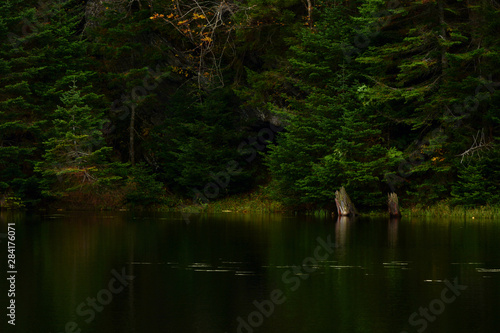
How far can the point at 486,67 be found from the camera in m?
27.5

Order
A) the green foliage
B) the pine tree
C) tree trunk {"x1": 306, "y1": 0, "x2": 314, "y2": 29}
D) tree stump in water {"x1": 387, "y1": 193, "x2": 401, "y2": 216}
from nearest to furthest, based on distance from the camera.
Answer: tree stump in water {"x1": 387, "y1": 193, "x2": 401, "y2": 216}, the pine tree, tree trunk {"x1": 306, "y1": 0, "x2": 314, "y2": 29}, the green foliage

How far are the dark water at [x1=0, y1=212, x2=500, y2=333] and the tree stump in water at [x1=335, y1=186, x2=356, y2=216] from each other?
26.3 feet

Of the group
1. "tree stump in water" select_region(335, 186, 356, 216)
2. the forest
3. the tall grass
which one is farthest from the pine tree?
the tall grass

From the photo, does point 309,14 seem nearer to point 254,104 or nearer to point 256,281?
point 254,104

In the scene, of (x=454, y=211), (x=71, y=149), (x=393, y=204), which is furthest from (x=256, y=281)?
(x=71, y=149)

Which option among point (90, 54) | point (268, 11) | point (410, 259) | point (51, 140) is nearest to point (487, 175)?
point (268, 11)

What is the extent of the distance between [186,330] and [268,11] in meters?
26.5

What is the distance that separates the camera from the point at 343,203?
28750 millimetres

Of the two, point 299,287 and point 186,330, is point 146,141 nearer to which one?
point 299,287

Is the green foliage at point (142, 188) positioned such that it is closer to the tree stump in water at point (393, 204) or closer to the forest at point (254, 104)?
the forest at point (254, 104)

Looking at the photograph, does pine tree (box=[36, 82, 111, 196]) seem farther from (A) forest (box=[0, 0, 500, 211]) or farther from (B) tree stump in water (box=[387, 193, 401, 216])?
(B) tree stump in water (box=[387, 193, 401, 216])

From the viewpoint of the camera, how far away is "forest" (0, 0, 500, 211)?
28.5 metres

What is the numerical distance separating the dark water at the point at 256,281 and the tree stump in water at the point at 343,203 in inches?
315

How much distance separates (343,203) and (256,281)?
1774 cm
